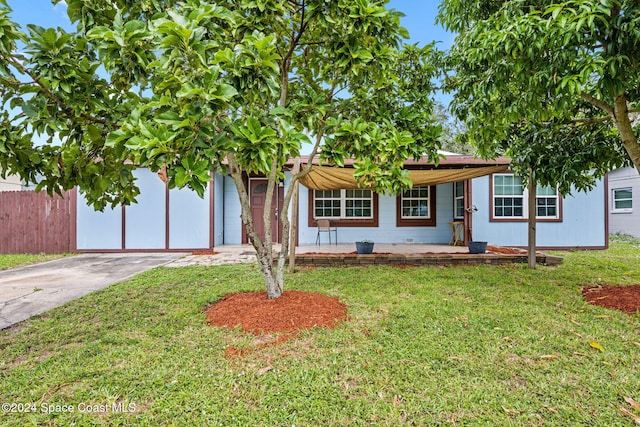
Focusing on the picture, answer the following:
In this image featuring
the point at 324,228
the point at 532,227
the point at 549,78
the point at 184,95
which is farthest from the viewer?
the point at 324,228

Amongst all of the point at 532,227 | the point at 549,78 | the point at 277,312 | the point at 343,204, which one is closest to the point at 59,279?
the point at 277,312

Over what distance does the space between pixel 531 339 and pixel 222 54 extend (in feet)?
10.6

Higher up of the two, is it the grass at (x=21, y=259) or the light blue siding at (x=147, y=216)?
the light blue siding at (x=147, y=216)

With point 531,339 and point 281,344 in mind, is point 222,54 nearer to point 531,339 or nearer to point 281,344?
point 281,344

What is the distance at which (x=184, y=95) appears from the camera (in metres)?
1.71

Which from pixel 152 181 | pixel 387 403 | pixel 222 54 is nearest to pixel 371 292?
pixel 387 403

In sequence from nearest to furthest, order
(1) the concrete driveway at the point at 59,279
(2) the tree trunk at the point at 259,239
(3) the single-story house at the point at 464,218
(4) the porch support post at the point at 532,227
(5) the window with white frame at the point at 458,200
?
(2) the tree trunk at the point at 259,239
(1) the concrete driveway at the point at 59,279
(4) the porch support post at the point at 532,227
(3) the single-story house at the point at 464,218
(5) the window with white frame at the point at 458,200

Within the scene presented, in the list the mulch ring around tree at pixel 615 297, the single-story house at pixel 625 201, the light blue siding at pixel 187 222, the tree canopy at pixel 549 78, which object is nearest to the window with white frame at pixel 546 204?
the tree canopy at pixel 549 78

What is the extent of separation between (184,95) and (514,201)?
28.8 feet

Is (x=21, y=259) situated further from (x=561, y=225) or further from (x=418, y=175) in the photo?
(x=561, y=225)

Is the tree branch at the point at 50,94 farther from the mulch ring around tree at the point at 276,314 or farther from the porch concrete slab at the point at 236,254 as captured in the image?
the porch concrete slab at the point at 236,254

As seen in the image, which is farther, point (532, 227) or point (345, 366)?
point (532, 227)

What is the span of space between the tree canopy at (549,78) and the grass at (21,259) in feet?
28.5

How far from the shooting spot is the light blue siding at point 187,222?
8469mm
